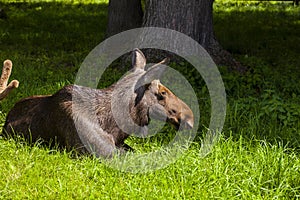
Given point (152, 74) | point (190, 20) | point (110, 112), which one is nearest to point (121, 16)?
point (190, 20)

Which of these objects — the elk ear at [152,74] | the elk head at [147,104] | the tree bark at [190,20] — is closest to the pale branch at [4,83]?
the elk head at [147,104]

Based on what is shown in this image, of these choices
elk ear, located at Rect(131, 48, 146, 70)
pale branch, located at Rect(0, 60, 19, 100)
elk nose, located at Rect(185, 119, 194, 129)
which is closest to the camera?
pale branch, located at Rect(0, 60, 19, 100)

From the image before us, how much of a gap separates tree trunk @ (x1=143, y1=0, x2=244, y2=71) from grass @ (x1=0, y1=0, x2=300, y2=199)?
0.56 metres

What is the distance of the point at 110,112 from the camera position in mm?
5477

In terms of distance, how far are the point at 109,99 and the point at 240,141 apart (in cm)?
131

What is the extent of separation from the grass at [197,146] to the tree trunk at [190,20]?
555mm

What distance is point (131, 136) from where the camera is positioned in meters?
6.06

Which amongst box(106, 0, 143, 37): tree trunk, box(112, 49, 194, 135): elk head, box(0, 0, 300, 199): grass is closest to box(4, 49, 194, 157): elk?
box(112, 49, 194, 135): elk head

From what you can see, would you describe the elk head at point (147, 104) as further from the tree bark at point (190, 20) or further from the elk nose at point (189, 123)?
the tree bark at point (190, 20)

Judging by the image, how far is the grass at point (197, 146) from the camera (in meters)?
4.67

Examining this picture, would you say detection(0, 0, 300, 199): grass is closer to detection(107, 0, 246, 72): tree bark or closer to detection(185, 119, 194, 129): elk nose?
detection(185, 119, 194, 129): elk nose

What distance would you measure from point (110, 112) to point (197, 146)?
0.90 metres

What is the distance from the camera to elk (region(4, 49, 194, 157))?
5387 mm

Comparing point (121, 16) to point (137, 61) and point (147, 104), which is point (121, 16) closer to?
point (137, 61)
